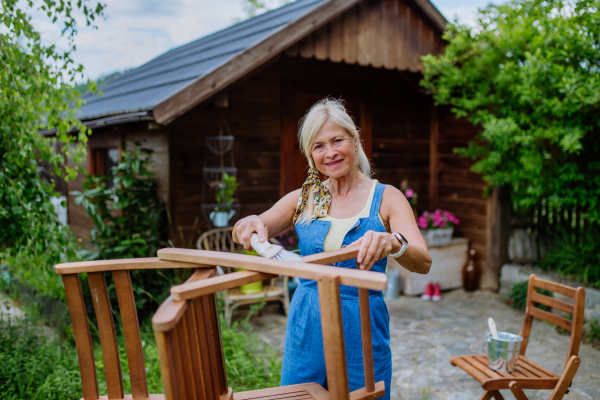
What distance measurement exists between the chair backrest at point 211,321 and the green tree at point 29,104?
1.98 metres

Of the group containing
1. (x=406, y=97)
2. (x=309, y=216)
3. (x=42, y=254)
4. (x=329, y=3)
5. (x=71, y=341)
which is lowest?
(x=71, y=341)

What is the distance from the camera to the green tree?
2.72m

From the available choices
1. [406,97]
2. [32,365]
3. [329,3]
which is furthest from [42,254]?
[406,97]

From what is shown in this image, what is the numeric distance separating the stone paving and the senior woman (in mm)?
1711

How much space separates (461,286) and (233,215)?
346cm

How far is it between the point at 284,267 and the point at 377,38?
183 inches

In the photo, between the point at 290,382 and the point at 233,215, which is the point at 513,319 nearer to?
the point at 233,215

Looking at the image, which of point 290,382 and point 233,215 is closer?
point 290,382

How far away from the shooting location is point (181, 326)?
1.16 metres

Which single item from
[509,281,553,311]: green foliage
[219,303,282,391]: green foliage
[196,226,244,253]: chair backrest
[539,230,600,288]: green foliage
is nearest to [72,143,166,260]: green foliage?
[196,226,244,253]: chair backrest

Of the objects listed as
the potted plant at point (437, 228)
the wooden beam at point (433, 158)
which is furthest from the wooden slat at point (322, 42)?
the wooden beam at point (433, 158)

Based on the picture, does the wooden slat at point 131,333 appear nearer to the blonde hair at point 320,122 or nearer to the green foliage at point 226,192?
the blonde hair at point 320,122

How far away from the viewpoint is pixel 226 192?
15.9ft

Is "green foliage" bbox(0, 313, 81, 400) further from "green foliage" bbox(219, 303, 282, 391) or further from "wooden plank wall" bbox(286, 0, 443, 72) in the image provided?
"wooden plank wall" bbox(286, 0, 443, 72)
